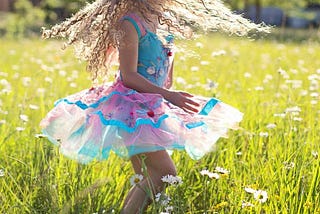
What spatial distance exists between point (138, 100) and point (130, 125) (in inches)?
5.5

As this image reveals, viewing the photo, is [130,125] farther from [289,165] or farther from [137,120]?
[289,165]

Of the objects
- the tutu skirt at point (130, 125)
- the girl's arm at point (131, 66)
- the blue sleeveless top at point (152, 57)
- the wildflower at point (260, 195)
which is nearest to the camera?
the wildflower at point (260, 195)

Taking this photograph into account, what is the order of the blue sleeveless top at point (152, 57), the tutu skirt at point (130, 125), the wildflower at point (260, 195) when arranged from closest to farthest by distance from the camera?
the wildflower at point (260, 195) → the tutu skirt at point (130, 125) → the blue sleeveless top at point (152, 57)

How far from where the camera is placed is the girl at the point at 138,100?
2.86 m

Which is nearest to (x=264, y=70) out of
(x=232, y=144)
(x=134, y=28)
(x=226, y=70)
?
(x=226, y=70)

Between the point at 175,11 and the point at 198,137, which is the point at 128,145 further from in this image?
the point at 175,11

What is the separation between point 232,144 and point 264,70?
4720 millimetres

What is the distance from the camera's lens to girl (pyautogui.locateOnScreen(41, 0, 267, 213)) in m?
2.86

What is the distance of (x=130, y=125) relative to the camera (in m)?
2.85

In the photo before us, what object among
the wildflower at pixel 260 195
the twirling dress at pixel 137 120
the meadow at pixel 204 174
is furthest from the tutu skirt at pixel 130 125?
the wildflower at pixel 260 195

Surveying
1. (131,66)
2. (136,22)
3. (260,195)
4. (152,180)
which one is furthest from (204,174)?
(136,22)

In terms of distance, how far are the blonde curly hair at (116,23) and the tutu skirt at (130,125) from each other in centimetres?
19

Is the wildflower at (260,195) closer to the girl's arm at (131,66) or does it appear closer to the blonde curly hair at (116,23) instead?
the girl's arm at (131,66)

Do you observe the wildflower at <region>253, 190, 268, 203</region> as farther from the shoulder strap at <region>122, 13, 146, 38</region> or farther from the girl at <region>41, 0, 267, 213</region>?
the shoulder strap at <region>122, 13, 146, 38</region>
